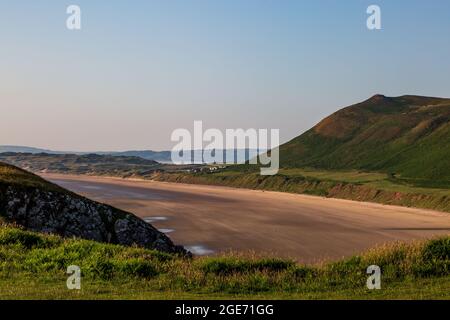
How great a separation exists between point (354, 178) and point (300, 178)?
15.0m

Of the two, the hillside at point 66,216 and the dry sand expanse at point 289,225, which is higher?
the hillside at point 66,216

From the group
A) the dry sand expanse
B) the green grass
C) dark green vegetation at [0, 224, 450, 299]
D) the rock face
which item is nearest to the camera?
dark green vegetation at [0, 224, 450, 299]

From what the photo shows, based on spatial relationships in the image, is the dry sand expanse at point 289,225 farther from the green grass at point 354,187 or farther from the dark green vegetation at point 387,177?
the dark green vegetation at point 387,177

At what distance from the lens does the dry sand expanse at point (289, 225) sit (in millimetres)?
46719

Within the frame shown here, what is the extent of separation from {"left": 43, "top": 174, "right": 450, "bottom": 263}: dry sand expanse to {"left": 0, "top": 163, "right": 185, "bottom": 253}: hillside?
7099mm

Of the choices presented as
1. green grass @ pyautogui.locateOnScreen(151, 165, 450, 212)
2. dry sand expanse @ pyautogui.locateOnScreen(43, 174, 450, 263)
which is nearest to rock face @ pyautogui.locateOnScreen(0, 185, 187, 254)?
dry sand expanse @ pyautogui.locateOnScreen(43, 174, 450, 263)

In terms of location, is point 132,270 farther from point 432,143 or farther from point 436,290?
point 432,143

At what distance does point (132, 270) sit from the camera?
1805 cm

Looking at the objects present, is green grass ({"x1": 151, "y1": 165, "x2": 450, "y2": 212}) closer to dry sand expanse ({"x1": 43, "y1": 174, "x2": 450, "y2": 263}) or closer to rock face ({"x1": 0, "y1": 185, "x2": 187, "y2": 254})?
dry sand expanse ({"x1": 43, "y1": 174, "x2": 450, "y2": 263})

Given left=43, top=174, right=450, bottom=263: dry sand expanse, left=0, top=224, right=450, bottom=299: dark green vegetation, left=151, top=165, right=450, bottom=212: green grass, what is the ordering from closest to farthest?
1. left=0, top=224, right=450, bottom=299: dark green vegetation
2. left=43, top=174, right=450, bottom=263: dry sand expanse
3. left=151, top=165, right=450, bottom=212: green grass

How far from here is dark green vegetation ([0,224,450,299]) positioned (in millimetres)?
15297

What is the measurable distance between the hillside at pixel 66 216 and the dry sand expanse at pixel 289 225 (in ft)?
23.3

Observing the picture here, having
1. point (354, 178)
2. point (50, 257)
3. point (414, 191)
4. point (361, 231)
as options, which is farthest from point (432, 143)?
point (50, 257)

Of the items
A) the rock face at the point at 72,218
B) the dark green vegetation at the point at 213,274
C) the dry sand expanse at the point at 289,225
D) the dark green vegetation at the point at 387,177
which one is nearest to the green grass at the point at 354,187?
the dark green vegetation at the point at 387,177
